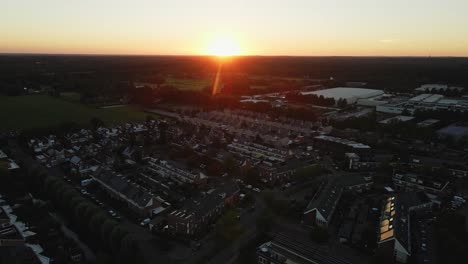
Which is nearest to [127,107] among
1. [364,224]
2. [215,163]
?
[215,163]

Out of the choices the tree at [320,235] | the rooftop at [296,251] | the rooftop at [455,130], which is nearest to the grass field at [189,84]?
the rooftop at [455,130]

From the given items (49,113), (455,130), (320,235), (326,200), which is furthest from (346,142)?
(49,113)

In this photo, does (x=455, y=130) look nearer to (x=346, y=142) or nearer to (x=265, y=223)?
(x=346, y=142)

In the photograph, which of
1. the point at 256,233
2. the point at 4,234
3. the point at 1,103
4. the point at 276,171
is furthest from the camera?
the point at 1,103

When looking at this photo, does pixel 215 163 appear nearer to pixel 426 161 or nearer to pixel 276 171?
pixel 276 171

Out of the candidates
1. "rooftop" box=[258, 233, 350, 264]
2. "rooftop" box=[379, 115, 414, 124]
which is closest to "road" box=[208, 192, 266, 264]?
"rooftop" box=[258, 233, 350, 264]

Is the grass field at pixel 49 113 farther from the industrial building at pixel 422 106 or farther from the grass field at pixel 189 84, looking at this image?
the industrial building at pixel 422 106

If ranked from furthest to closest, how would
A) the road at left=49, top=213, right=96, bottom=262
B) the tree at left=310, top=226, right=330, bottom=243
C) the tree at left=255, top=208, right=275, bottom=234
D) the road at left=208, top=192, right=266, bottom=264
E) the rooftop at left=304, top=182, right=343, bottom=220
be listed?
the rooftop at left=304, top=182, right=343, bottom=220 < the tree at left=255, top=208, right=275, bottom=234 < the tree at left=310, top=226, right=330, bottom=243 < the road at left=49, top=213, right=96, bottom=262 < the road at left=208, top=192, right=266, bottom=264

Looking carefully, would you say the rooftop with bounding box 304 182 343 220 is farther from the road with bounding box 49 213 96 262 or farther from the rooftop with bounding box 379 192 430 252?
the road with bounding box 49 213 96 262
